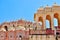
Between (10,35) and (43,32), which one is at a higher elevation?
(43,32)

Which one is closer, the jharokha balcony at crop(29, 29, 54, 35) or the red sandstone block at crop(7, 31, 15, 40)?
the jharokha balcony at crop(29, 29, 54, 35)

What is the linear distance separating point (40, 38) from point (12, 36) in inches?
706

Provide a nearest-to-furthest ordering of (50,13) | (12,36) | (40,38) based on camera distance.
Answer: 1. (40,38)
2. (50,13)
3. (12,36)

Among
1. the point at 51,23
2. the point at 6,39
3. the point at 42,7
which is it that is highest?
the point at 42,7

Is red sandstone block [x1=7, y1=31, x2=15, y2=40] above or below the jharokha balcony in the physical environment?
below

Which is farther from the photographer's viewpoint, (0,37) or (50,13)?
(0,37)

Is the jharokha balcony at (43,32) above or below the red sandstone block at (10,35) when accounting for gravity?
above

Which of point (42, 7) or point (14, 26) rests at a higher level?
point (42, 7)

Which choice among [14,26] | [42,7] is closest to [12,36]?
[14,26]

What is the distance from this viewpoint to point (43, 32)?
43438 millimetres

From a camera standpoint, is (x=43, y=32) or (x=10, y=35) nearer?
(x=43, y=32)

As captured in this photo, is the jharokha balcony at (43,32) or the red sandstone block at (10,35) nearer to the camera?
the jharokha balcony at (43,32)

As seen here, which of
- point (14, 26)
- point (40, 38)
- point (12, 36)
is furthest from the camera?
point (14, 26)

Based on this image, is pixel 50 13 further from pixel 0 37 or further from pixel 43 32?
pixel 0 37
